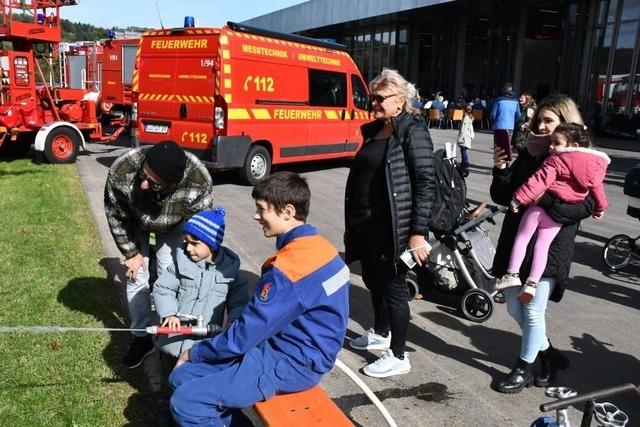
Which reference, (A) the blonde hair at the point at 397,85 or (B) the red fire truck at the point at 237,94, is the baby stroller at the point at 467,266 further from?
(B) the red fire truck at the point at 237,94

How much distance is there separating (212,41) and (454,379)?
23.9ft

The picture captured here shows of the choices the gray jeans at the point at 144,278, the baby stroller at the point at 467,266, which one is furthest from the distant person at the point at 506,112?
the gray jeans at the point at 144,278

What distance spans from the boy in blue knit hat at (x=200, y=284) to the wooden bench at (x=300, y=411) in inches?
27.6

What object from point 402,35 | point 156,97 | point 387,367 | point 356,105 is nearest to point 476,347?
point 387,367

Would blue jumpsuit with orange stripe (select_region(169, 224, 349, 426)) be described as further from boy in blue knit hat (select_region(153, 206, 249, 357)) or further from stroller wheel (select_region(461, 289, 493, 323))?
stroller wheel (select_region(461, 289, 493, 323))

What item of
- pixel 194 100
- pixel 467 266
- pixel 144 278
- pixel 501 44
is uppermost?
pixel 501 44

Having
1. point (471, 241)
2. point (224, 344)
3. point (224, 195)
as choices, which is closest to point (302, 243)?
point (224, 344)

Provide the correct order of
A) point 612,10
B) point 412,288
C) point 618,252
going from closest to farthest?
point 412,288 < point 618,252 < point 612,10

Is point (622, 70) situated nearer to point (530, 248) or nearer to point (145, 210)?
point (530, 248)

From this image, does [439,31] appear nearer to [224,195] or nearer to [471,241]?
[224,195]

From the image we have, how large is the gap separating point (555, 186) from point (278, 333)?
6.40 ft

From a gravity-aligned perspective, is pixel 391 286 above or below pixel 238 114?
below

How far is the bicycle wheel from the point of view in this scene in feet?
20.9

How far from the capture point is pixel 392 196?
3.41 metres
